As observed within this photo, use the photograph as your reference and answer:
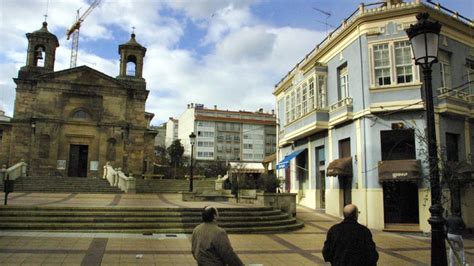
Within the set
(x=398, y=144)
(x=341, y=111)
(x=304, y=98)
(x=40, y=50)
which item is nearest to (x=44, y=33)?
(x=40, y=50)

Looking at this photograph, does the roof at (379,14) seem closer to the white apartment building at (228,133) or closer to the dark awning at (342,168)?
the dark awning at (342,168)

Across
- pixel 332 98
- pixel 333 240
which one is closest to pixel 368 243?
pixel 333 240

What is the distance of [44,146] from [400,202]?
3280cm

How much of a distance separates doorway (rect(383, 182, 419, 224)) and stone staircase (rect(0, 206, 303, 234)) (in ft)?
16.4

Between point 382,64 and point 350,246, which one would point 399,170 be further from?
point 350,246

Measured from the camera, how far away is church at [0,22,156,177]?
38.3m

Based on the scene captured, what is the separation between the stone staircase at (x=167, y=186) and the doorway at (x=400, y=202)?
1732cm

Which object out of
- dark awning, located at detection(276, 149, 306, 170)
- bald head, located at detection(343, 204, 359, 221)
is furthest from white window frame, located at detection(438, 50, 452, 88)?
bald head, located at detection(343, 204, 359, 221)

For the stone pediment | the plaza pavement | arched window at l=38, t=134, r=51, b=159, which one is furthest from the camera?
the stone pediment

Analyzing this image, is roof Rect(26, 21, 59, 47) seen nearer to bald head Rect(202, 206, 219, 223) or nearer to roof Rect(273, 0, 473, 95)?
roof Rect(273, 0, 473, 95)

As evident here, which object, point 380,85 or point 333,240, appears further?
point 380,85

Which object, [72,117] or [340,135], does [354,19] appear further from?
[72,117]

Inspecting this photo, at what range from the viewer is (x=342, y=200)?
68.5ft

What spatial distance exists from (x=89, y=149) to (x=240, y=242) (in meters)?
31.3
